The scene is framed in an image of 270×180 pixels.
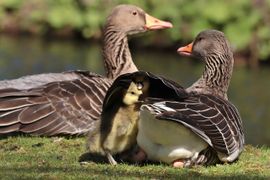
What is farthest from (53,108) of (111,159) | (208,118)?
Result: (208,118)

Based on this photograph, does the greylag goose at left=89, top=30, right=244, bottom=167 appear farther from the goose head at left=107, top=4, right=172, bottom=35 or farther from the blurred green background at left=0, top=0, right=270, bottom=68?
the blurred green background at left=0, top=0, right=270, bottom=68

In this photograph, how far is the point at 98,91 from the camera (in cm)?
1117

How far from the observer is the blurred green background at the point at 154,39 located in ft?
78.8

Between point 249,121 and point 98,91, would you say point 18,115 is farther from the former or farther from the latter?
point 249,121

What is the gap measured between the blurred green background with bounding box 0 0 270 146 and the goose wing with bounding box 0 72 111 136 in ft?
26.2

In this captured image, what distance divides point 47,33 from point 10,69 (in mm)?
11061

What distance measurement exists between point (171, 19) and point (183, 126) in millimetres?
23216

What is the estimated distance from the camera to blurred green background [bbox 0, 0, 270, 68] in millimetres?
28500

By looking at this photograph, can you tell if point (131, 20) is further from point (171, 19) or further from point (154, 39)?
point (154, 39)

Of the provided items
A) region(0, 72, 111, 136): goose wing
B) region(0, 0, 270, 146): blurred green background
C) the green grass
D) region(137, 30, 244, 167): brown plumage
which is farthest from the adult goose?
region(0, 0, 270, 146): blurred green background

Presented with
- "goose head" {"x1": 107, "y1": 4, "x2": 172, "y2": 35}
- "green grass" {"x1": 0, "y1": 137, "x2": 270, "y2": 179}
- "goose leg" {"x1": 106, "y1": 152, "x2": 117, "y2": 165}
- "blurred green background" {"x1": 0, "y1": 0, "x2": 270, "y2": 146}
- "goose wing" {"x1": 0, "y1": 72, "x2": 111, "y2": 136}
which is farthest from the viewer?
"blurred green background" {"x1": 0, "y1": 0, "x2": 270, "y2": 146}

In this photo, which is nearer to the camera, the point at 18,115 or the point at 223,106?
the point at 223,106

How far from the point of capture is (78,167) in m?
8.35

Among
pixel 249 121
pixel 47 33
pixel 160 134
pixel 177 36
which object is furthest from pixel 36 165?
pixel 47 33
